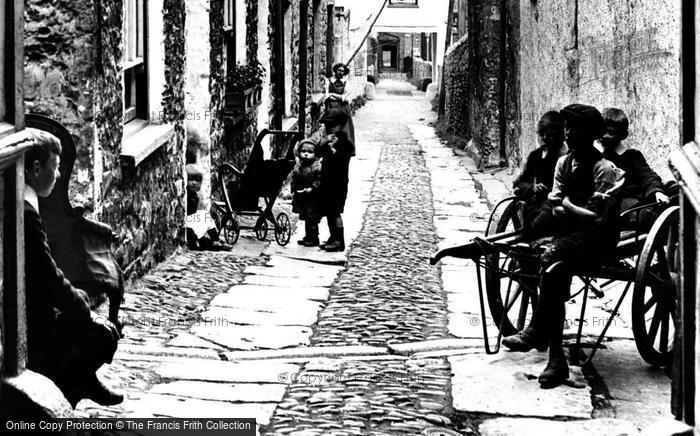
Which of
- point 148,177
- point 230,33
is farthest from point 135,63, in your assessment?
point 230,33

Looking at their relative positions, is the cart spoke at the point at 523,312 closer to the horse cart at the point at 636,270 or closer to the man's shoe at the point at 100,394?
the horse cart at the point at 636,270

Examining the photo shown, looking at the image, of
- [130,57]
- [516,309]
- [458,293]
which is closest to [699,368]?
[516,309]

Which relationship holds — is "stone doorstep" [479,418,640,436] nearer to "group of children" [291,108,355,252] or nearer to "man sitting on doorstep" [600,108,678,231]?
"man sitting on doorstep" [600,108,678,231]

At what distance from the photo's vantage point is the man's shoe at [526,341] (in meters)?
7.29

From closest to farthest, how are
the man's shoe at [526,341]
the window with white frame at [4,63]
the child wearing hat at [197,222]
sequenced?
the window with white frame at [4,63]
the man's shoe at [526,341]
the child wearing hat at [197,222]

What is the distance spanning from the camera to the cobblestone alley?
656 centimetres

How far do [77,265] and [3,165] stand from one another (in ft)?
3.83

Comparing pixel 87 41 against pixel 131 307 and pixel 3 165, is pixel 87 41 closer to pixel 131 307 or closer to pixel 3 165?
pixel 131 307

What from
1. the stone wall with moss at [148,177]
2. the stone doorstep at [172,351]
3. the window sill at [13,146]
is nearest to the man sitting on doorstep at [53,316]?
the window sill at [13,146]

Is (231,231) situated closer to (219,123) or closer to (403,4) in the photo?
(219,123)

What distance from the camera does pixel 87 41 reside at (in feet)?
28.5

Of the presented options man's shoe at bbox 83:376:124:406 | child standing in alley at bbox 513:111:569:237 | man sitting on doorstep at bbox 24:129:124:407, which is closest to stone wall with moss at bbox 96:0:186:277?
child standing in alley at bbox 513:111:569:237

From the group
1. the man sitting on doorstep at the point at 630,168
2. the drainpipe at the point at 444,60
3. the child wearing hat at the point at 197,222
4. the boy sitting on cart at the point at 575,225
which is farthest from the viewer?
the drainpipe at the point at 444,60

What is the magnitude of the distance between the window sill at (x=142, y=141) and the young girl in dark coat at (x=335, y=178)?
194 centimetres
